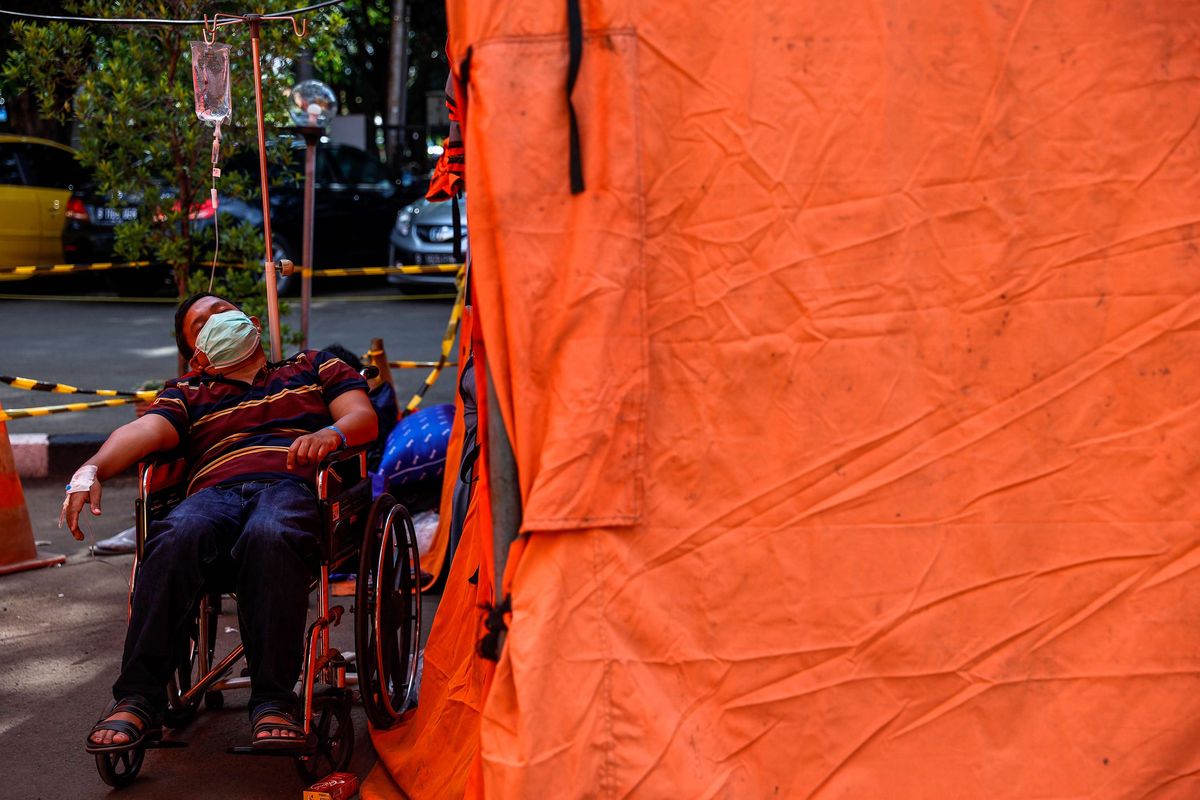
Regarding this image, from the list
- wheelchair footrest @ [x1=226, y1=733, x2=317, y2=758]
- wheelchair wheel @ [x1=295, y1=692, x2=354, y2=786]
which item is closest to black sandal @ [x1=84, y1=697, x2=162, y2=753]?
wheelchair footrest @ [x1=226, y1=733, x2=317, y2=758]

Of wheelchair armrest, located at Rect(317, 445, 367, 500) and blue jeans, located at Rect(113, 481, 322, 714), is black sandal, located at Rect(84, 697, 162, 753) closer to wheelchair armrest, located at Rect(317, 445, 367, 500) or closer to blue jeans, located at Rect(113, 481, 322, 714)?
blue jeans, located at Rect(113, 481, 322, 714)

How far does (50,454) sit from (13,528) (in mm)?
1620

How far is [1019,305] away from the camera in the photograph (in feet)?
8.31

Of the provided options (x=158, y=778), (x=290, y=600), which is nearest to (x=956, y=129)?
(x=290, y=600)

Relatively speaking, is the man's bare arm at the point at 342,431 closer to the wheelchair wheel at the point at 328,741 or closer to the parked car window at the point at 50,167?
the wheelchair wheel at the point at 328,741

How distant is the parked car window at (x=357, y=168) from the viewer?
1469 centimetres

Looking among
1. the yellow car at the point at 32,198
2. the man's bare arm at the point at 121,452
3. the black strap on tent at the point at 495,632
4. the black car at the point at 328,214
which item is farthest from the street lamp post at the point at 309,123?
the yellow car at the point at 32,198

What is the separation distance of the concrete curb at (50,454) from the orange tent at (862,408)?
5320 millimetres

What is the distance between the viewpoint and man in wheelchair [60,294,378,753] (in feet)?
11.0

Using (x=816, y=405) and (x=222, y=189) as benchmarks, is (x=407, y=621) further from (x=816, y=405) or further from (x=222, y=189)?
(x=222, y=189)

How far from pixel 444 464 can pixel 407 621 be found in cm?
131

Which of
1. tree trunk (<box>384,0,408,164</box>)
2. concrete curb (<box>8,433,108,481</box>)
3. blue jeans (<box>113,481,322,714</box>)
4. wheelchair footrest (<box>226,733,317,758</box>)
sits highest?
tree trunk (<box>384,0,408,164</box>)

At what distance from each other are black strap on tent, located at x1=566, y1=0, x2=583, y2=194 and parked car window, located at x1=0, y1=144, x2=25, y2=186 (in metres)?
12.5

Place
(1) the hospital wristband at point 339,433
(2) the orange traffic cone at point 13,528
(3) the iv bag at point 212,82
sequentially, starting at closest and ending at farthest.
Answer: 1. (1) the hospital wristband at point 339,433
2. (3) the iv bag at point 212,82
3. (2) the orange traffic cone at point 13,528
